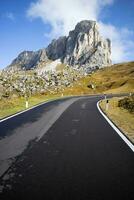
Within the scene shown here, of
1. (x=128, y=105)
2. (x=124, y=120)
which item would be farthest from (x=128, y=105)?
(x=124, y=120)

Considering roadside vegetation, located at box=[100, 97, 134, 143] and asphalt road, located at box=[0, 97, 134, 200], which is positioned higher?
asphalt road, located at box=[0, 97, 134, 200]

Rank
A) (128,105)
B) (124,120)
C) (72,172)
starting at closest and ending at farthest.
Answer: (72,172) < (124,120) < (128,105)

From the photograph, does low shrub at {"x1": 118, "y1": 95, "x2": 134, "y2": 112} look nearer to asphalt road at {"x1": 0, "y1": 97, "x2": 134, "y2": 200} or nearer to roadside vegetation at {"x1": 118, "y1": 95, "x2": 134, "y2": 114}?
roadside vegetation at {"x1": 118, "y1": 95, "x2": 134, "y2": 114}

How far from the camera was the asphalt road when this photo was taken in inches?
200

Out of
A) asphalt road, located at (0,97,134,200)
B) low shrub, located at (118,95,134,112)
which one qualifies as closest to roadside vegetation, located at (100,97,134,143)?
asphalt road, located at (0,97,134,200)

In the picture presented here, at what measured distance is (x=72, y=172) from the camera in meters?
6.32

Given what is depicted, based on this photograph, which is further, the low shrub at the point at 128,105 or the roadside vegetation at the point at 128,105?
the low shrub at the point at 128,105

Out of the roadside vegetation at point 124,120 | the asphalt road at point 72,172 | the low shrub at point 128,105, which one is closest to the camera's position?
the asphalt road at point 72,172

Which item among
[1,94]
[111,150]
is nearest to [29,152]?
[111,150]

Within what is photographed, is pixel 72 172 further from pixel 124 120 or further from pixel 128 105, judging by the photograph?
pixel 128 105

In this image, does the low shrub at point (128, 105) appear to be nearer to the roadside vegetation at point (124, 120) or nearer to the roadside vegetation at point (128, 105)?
the roadside vegetation at point (128, 105)

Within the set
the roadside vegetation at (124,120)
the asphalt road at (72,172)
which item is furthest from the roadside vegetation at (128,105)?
the asphalt road at (72,172)

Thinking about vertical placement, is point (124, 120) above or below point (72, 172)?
below

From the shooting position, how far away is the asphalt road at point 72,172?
200 inches
